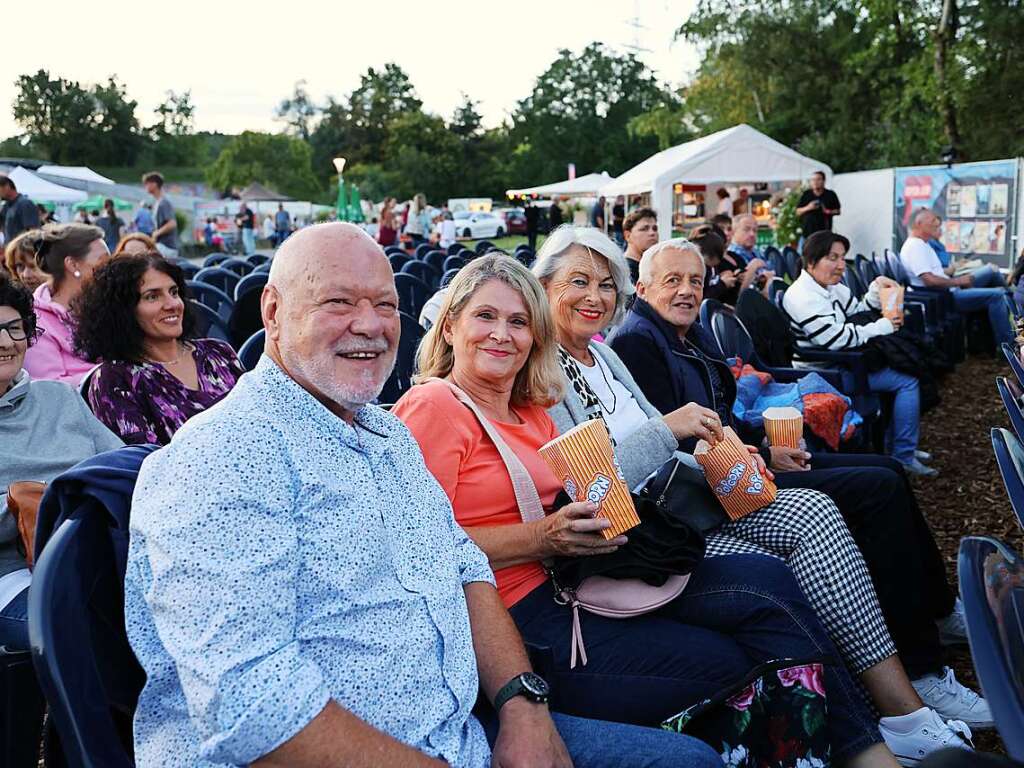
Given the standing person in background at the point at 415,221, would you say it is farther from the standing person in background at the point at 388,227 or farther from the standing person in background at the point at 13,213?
the standing person in background at the point at 13,213

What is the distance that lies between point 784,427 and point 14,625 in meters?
2.50

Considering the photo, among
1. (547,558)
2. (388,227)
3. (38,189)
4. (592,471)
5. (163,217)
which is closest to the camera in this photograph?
(592,471)

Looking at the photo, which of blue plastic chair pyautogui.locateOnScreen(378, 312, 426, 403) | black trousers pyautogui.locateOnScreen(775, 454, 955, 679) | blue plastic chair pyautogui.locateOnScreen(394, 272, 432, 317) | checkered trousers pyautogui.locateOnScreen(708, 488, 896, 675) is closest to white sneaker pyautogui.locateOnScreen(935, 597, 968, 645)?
black trousers pyautogui.locateOnScreen(775, 454, 955, 679)

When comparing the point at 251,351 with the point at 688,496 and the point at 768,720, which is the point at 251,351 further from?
the point at 768,720

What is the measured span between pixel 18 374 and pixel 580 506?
1.77 m

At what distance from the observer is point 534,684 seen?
1776 millimetres

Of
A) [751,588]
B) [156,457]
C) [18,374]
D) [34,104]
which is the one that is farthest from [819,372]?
[34,104]

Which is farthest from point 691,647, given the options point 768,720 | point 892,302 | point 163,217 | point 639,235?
point 163,217

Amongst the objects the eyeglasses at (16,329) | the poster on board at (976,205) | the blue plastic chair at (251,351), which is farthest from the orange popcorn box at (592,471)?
the poster on board at (976,205)

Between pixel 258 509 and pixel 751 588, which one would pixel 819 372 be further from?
pixel 258 509

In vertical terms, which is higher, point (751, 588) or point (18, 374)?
point (18, 374)

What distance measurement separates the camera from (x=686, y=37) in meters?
28.5

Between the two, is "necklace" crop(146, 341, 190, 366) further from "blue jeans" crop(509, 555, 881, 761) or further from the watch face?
the watch face

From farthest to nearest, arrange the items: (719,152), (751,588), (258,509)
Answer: (719,152) < (751,588) < (258,509)
